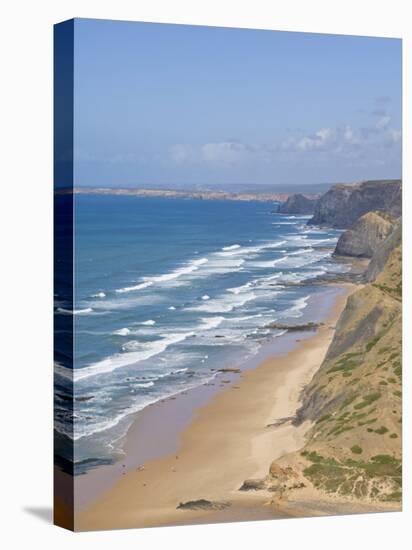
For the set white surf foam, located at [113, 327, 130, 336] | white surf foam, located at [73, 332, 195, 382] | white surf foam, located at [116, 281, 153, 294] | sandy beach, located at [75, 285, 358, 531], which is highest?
white surf foam, located at [116, 281, 153, 294]

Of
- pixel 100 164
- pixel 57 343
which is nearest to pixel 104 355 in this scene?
pixel 57 343

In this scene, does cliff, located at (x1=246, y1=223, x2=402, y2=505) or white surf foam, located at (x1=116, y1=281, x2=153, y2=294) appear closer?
white surf foam, located at (x1=116, y1=281, x2=153, y2=294)

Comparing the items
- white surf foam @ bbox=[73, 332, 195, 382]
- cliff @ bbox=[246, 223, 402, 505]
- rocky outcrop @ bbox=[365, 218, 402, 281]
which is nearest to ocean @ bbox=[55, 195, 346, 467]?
white surf foam @ bbox=[73, 332, 195, 382]

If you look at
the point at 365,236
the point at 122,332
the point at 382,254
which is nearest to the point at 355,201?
the point at 365,236

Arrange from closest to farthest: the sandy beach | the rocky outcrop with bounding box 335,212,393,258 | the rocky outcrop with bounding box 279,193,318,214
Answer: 1. the sandy beach
2. the rocky outcrop with bounding box 279,193,318,214
3. the rocky outcrop with bounding box 335,212,393,258

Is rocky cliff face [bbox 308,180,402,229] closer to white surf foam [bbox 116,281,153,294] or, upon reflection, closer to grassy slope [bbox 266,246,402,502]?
grassy slope [bbox 266,246,402,502]

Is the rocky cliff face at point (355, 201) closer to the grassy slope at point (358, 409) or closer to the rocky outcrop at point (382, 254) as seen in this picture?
the rocky outcrop at point (382, 254)

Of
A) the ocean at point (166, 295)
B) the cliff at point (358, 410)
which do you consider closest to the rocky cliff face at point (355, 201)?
the ocean at point (166, 295)

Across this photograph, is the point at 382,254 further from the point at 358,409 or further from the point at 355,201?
the point at 358,409
